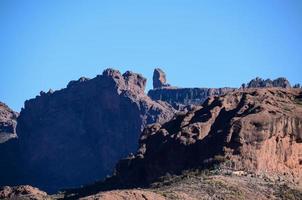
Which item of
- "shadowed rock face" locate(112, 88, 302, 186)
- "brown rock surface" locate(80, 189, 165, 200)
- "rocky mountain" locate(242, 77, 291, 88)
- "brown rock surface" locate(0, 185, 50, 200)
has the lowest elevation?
"brown rock surface" locate(0, 185, 50, 200)

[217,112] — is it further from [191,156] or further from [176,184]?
[176,184]

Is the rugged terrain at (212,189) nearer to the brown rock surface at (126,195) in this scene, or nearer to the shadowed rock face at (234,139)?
the brown rock surface at (126,195)

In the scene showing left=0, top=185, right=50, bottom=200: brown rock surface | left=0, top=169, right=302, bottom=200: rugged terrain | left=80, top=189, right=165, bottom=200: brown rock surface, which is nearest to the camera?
left=80, top=189, right=165, bottom=200: brown rock surface

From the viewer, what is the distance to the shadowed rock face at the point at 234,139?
87.4 m

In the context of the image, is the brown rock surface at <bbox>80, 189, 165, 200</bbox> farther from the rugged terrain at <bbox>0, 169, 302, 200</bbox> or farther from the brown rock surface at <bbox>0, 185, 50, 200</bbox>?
the brown rock surface at <bbox>0, 185, 50, 200</bbox>

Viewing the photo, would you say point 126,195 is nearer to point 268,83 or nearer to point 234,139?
point 234,139

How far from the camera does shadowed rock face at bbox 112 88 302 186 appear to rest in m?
87.4

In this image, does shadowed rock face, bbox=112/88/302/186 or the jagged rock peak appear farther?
the jagged rock peak

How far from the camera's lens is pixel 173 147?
315 feet

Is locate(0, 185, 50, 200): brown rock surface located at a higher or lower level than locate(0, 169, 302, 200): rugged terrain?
lower

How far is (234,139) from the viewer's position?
8812 cm

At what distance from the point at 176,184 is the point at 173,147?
16322 mm

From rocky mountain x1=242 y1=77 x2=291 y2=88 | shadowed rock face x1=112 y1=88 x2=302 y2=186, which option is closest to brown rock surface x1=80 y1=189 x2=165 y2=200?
shadowed rock face x1=112 y1=88 x2=302 y2=186

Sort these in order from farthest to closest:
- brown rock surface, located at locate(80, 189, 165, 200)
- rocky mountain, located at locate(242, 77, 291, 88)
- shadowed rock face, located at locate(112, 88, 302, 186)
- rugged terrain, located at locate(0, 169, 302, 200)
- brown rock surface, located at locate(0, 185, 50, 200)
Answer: rocky mountain, located at locate(242, 77, 291, 88), brown rock surface, located at locate(0, 185, 50, 200), shadowed rock face, located at locate(112, 88, 302, 186), rugged terrain, located at locate(0, 169, 302, 200), brown rock surface, located at locate(80, 189, 165, 200)
